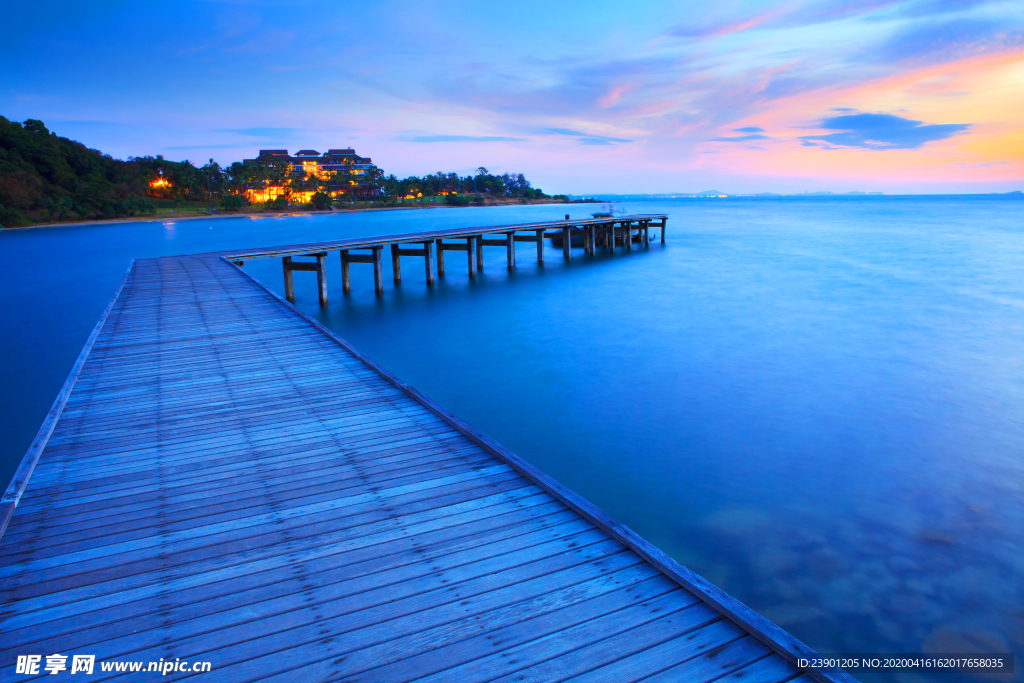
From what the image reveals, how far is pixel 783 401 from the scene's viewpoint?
29.1 feet

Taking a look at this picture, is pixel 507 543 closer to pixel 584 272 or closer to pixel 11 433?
pixel 11 433

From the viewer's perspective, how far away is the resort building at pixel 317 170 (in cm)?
8812

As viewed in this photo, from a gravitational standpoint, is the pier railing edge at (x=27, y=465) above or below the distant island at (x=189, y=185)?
below

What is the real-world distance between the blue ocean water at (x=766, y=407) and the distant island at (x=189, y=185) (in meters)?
44.1

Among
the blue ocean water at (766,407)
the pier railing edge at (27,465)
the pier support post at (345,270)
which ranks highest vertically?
the pier support post at (345,270)

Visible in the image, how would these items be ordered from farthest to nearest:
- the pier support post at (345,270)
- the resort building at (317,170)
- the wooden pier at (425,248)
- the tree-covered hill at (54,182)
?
the resort building at (317,170) < the tree-covered hill at (54,182) < the pier support post at (345,270) < the wooden pier at (425,248)

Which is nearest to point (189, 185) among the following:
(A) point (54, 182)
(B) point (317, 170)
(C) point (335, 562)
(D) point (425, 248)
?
(A) point (54, 182)

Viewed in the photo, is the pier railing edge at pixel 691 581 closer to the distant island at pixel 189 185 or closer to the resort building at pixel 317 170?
the distant island at pixel 189 185

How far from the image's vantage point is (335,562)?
276cm

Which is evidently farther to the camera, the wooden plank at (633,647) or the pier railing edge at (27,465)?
the pier railing edge at (27,465)

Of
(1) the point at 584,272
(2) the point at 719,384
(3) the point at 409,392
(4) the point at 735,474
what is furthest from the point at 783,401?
(1) the point at 584,272

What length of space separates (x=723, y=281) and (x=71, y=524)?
826 inches

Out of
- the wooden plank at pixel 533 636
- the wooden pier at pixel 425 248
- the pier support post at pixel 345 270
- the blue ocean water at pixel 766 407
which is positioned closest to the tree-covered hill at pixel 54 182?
the blue ocean water at pixel 766 407

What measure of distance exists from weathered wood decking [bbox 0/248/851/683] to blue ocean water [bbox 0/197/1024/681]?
254 centimetres
